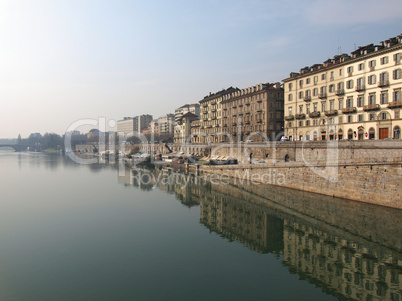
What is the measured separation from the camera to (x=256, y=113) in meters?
68.6

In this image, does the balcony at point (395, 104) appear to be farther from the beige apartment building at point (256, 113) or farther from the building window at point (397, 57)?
the beige apartment building at point (256, 113)

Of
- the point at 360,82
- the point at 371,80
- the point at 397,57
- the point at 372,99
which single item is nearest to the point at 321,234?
the point at 372,99

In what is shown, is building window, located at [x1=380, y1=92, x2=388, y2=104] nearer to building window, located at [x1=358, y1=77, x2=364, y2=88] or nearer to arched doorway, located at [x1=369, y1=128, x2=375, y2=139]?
building window, located at [x1=358, y1=77, x2=364, y2=88]

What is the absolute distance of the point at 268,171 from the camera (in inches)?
1682

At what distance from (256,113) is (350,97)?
2466cm

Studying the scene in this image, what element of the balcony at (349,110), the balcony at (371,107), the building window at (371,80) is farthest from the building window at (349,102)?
the building window at (371,80)

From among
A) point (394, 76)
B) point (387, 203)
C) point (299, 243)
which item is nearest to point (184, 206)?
point (299, 243)

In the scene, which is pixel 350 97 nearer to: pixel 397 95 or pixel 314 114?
pixel 314 114

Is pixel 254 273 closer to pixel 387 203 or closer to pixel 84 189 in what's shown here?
pixel 387 203

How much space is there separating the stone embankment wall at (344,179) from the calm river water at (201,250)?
1359 millimetres

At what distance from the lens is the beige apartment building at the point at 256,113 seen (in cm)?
6519

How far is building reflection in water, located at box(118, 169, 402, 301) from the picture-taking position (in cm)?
1528

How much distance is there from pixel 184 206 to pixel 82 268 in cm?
1730

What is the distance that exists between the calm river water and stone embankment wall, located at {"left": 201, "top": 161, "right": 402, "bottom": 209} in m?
1.36
